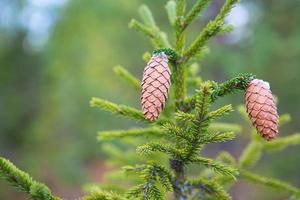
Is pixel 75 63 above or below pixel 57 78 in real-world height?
above

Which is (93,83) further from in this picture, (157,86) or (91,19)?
(157,86)

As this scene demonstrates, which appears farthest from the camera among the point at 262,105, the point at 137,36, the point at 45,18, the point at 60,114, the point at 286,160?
the point at 137,36

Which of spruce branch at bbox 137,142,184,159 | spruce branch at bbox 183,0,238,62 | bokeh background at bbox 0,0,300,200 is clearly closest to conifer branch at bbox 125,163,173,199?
spruce branch at bbox 137,142,184,159

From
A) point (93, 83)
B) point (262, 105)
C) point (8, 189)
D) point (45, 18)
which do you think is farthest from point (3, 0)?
point (262, 105)

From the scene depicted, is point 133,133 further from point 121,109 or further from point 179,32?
point 179,32

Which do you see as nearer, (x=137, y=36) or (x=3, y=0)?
(x=3, y=0)

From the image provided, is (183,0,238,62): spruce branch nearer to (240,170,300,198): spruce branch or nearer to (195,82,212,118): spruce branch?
(195,82,212,118): spruce branch

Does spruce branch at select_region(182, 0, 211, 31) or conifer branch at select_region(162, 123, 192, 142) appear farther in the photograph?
spruce branch at select_region(182, 0, 211, 31)
